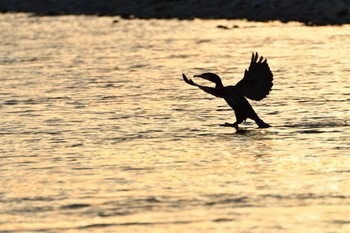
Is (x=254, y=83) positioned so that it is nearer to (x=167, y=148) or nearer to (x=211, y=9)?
(x=167, y=148)

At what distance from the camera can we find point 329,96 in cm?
2178

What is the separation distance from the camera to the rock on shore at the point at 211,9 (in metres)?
45.9

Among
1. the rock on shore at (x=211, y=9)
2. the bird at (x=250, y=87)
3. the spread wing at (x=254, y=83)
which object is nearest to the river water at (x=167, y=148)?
the bird at (x=250, y=87)

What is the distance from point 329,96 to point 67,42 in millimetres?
19712

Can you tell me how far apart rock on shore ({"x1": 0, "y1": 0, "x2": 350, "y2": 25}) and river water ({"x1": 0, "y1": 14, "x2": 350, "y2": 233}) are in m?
13.0

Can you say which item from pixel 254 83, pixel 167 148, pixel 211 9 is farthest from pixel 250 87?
pixel 211 9

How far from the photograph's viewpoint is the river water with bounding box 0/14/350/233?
11.9m

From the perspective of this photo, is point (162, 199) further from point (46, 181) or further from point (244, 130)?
point (244, 130)

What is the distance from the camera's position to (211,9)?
51.7 metres

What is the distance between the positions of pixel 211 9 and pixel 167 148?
35819 mm

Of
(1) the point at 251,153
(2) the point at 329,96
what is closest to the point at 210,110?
(2) the point at 329,96

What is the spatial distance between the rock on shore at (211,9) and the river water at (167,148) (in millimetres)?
13001

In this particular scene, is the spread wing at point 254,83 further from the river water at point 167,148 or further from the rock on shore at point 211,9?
the rock on shore at point 211,9

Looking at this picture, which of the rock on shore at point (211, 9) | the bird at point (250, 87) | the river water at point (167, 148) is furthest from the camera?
the rock on shore at point (211, 9)
